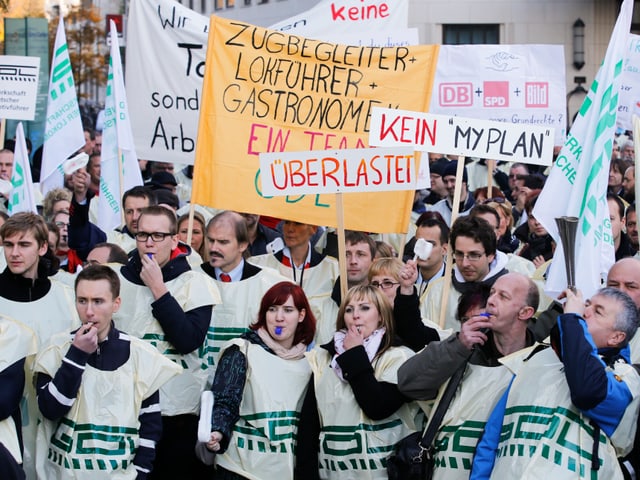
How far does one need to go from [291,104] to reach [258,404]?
2.87 metres

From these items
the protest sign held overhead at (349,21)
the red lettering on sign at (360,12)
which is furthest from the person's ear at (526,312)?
the red lettering on sign at (360,12)

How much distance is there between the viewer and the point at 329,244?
29.2ft

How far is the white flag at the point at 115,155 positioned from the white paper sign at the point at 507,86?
14.5 feet

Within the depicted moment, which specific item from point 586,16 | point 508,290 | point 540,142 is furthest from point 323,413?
point 586,16

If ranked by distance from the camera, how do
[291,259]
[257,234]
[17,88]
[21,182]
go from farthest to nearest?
[17,88], [257,234], [21,182], [291,259]

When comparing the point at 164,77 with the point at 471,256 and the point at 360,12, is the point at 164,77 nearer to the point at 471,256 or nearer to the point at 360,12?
the point at 360,12

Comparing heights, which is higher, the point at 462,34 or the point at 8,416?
the point at 462,34

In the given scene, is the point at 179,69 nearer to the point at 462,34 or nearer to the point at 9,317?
the point at 9,317

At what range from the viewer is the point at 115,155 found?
413 inches

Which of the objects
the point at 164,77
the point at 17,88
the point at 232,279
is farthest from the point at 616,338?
the point at 17,88

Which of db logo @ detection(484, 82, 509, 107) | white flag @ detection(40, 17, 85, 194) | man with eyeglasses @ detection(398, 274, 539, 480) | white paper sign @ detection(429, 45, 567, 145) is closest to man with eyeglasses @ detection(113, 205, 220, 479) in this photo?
man with eyeglasses @ detection(398, 274, 539, 480)

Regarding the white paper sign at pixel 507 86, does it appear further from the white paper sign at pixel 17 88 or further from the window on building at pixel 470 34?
the window on building at pixel 470 34

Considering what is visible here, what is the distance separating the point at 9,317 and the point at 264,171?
190 cm

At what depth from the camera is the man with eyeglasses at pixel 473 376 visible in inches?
229
